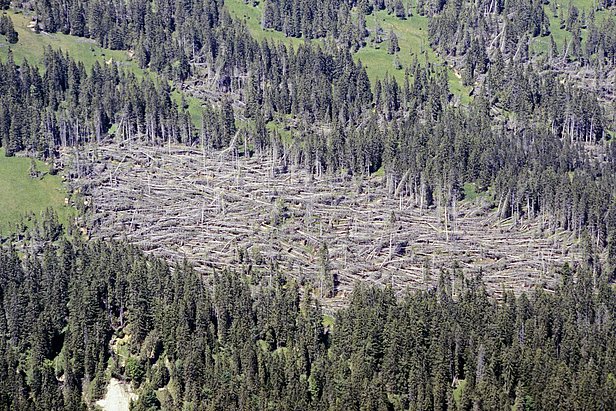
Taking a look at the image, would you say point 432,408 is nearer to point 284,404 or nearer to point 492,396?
point 492,396

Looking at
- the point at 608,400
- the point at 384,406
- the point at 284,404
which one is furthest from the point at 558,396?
the point at 284,404

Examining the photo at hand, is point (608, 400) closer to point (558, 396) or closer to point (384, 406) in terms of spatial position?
point (558, 396)

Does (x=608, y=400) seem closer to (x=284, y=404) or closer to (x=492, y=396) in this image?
(x=492, y=396)

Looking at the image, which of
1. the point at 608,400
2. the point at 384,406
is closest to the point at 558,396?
the point at 608,400

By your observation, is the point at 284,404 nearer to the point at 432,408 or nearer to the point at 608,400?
the point at 432,408

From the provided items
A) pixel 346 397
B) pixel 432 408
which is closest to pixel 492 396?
pixel 432 408

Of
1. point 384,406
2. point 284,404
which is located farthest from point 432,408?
point 284,404
